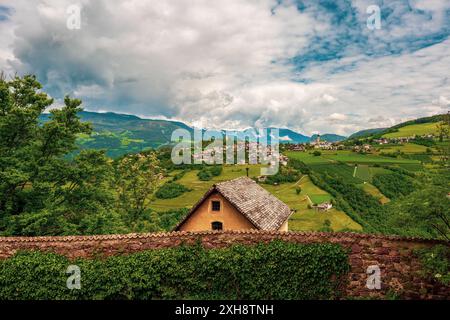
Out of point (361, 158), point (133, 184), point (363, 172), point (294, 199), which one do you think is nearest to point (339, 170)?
point (363, 172)

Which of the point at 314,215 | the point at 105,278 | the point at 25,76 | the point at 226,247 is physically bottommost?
the point at 314,215

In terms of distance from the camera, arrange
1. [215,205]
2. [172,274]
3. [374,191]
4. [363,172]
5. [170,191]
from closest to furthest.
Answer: [172,274], [215,205], [170,191], [374,191], [363,172]

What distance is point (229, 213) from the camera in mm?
22531

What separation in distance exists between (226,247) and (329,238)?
452 cm

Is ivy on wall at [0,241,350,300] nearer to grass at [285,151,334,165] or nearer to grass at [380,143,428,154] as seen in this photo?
grass at [285,151,334,165]

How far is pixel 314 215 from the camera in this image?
50.3 meters

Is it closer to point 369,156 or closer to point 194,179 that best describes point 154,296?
point 194,179

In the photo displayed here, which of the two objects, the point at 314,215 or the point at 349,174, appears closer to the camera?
the point at 314,215

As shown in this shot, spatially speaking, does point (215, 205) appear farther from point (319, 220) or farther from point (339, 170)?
point (339, 170)

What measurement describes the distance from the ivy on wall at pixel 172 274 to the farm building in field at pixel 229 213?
275 inches

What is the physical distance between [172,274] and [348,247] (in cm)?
774

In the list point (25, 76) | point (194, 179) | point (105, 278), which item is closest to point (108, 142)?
point (194, 179)

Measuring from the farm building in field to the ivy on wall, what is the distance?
699cm
